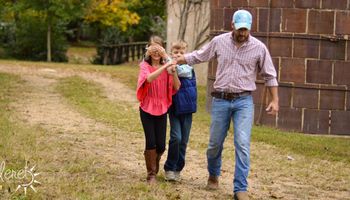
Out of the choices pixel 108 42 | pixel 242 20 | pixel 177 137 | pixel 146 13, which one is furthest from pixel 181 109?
pixel 146 13

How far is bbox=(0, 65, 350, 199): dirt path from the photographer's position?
25.5ft

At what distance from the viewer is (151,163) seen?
7.38 m

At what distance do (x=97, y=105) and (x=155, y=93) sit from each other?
852 cm

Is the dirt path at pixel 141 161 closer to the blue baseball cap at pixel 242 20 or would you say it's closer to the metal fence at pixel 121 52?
the blue baseball cap at pixel 242 20

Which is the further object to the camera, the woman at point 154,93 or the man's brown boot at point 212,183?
the man's brown boot at point 212,183

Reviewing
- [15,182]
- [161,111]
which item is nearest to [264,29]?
[161,111]

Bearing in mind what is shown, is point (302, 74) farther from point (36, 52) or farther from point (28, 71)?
point (36, 52)

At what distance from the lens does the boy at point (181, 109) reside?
7371 millimetres

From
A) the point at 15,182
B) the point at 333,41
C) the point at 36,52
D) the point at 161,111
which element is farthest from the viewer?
the point at 36,52

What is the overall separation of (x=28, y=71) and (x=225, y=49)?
18284mm

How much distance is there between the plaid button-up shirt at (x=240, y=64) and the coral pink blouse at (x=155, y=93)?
0.62m

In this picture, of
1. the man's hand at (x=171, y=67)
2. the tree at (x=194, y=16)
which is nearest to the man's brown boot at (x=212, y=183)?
the man's hand at (x=171, y=67)

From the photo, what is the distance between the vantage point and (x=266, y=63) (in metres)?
6.91

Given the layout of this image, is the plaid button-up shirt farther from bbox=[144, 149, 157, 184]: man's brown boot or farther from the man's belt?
bbox=[144, 149, 157, 184]: man's brown boot
